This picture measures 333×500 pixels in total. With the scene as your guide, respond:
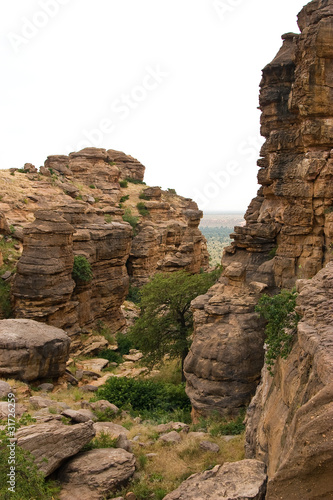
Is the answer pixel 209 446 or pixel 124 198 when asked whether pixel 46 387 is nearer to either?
pixel 209 446

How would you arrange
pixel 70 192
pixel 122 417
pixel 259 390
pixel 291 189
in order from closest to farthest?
pixel 259 390
pixel 122 417
pixel 291 189
pixel 70 192

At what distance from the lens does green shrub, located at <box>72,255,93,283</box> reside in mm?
22609

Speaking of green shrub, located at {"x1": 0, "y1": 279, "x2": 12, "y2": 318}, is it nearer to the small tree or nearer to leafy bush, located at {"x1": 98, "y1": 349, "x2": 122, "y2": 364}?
leafy bush, located at {"x1": 98, "y1": 349, "x2": 122, "y2": 364}

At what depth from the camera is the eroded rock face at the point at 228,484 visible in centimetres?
657

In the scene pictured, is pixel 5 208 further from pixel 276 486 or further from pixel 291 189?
pixel 276 486

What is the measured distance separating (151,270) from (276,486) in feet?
109

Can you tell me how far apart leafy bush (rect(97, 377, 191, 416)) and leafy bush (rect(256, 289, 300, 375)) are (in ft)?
24.8

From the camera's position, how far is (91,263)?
81.6 feet

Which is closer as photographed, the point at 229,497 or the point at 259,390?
the point at 229,497

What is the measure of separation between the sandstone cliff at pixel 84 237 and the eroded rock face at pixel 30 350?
3.40 metres

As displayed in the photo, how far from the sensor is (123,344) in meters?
25.9

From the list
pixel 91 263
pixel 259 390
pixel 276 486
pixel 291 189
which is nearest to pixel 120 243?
pixel 91 263

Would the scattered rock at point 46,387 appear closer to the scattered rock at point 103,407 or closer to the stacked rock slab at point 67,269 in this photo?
the scattered rock at point 103,407

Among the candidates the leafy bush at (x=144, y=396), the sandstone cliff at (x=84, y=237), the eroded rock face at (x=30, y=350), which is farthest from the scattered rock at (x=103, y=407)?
the sandstone cliff at (x=84, y=237)
